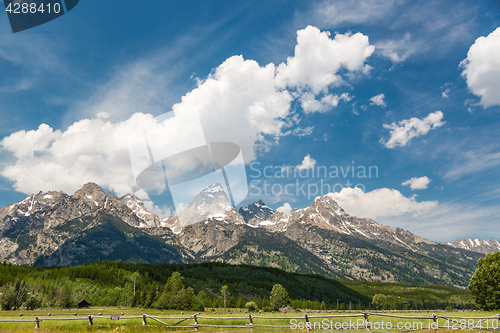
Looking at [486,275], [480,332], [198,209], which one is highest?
[198,209]

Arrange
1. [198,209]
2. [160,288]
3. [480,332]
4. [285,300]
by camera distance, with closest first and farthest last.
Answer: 1. [480,332]
2. [198,209]
3. [285,300]
4. [160,288]

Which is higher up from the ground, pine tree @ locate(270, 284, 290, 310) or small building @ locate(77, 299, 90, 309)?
small building @ locate(77, 299, 90, 309)

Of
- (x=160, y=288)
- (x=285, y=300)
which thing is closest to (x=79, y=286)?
(x=160, y=288)

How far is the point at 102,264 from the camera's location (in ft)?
650

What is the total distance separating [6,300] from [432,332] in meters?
114

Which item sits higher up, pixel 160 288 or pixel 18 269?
pixel 18 269

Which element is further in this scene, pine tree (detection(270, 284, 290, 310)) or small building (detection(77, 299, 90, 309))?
pine tree (detection(270, 284, 290, 310))

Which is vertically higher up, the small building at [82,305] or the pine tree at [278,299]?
the small building at [82,305]

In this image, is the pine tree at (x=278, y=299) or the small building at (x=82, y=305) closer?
the small building at (x=82, y=305)

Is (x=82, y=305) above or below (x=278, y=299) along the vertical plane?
above

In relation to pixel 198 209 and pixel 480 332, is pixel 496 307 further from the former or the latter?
pixel 198 209

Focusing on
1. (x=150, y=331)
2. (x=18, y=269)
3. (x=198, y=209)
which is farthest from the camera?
(x=18, y=269)

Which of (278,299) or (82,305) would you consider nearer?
(82,305)

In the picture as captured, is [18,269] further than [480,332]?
Yes
